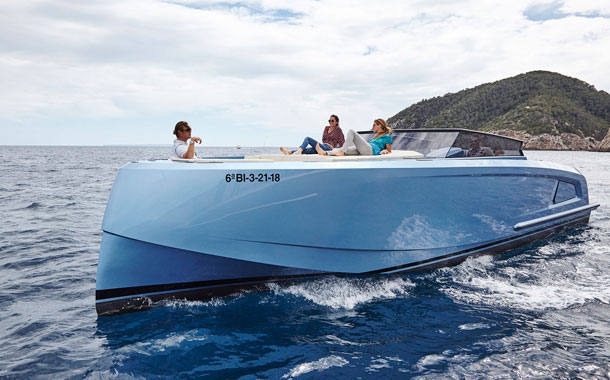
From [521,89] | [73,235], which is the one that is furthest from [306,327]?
[521,89]

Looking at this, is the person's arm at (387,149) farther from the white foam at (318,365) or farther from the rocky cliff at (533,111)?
the rocky cliff at (533,111)

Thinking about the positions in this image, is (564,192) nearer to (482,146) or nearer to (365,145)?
(482,146)

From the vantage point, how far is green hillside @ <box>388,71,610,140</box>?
213 feet

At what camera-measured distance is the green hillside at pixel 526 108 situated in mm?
64938

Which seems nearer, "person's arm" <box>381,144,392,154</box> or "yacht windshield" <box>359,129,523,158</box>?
"person's arm" <box>381,144,392,154</box>

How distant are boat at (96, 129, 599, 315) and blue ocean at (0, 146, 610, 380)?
0.23 meters

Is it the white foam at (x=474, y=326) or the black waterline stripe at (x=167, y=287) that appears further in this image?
the black waterline stripe at (x=167, y=287)

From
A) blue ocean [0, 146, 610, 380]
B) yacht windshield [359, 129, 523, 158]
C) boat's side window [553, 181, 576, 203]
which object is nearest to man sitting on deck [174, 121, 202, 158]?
blue ocean [0, 146, 610, 380]

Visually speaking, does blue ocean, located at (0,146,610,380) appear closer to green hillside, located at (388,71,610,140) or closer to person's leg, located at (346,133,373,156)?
person's leg, located at (346,133,373,156)

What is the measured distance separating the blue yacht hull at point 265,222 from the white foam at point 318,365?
1.09 metres

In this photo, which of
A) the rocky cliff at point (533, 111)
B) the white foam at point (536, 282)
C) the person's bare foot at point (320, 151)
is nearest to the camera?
the white foam at point (536, 282)

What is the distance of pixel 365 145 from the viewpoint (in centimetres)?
463

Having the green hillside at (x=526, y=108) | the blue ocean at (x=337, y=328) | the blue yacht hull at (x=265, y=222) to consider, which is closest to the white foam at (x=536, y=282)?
the blue ocean at (x=337, y=328)

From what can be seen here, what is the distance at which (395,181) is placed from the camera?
4.00 metres
